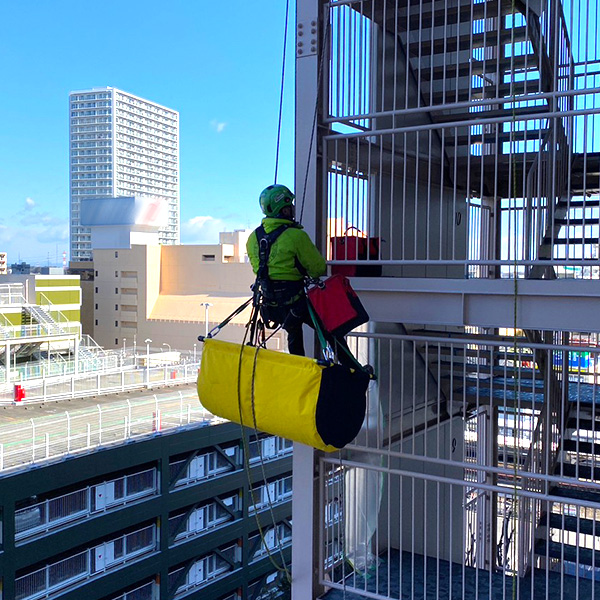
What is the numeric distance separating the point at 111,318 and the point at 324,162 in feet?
116

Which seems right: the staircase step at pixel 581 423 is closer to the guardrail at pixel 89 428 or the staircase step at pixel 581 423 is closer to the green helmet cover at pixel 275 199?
the green helmet cover at pixel 275 199

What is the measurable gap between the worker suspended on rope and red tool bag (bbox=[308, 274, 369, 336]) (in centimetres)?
10

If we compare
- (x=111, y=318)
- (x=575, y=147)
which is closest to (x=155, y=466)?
(x=575, y=147)

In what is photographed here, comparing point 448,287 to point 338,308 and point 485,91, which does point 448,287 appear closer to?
point 338,308

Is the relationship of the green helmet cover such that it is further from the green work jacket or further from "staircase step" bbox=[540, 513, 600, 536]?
"staircase step" bbox=[540, 513, 600, 536]

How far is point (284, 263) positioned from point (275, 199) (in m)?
0.33

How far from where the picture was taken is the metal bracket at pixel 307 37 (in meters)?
4.01

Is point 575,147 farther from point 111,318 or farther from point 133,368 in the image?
point 111,318

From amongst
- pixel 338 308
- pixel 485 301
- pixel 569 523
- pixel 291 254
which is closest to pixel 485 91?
pixel 485 301

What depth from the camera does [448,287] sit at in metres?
3.65

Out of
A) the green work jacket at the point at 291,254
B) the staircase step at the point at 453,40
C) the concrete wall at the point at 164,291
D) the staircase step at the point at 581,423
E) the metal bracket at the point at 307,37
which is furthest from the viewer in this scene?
the concrete wall at the point at 164,291

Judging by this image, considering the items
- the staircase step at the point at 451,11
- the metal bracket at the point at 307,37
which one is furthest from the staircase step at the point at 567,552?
the staircase step at the point at 451,11

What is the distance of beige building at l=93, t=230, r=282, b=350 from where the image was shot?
34.9 meters

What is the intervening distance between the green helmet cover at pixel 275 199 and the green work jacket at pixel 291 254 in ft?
0.14
